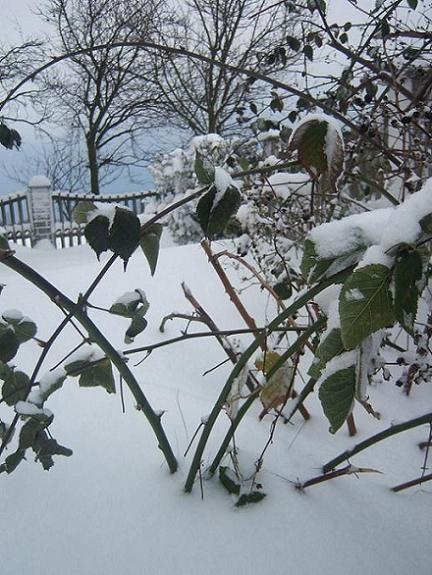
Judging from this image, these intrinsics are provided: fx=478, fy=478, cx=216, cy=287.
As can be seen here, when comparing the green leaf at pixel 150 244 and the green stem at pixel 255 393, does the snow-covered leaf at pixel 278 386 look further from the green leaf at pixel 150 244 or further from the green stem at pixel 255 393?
the green leaf at pixel 150 244

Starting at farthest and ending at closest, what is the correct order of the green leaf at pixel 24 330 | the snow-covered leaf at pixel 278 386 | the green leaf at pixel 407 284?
the snow-covered leaf at pixel 278 386 → the green leaf at pixel 24 330 → the green leaf at pixel 407 284

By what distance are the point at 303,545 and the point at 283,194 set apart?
1344 millimetres

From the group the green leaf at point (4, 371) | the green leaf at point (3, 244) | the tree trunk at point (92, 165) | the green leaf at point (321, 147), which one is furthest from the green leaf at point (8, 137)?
the tree trunk at point (92, 165)

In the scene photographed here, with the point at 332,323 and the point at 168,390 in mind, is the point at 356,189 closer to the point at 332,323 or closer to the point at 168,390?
the point at 168,390

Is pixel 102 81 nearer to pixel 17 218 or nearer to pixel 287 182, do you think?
pixel 17 218

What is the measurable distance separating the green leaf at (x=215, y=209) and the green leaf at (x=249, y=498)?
0.46 m

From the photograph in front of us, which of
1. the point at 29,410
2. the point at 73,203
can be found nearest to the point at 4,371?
the point at 29,410

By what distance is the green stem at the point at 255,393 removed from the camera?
0.62 m

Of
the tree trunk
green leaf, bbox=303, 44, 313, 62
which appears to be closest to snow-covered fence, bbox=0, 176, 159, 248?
the tree trunk

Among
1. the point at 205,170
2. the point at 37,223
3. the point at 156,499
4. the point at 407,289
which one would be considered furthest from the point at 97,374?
the point at 37,223

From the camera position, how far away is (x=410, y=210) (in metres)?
0.41

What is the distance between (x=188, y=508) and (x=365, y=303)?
509mm

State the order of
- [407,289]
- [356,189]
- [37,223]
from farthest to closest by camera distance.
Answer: [37,223] → [356,189] → [407,289]

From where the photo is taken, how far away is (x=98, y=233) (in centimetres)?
51
